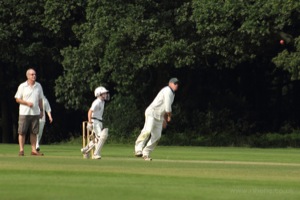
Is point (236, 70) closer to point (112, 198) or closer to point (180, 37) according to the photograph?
point (180, 37)

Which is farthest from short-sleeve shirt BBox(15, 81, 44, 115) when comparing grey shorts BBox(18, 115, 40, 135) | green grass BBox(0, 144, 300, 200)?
green grass BBox(0, 144, 300, 200)

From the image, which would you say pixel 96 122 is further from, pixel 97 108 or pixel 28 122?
pixel 28 122

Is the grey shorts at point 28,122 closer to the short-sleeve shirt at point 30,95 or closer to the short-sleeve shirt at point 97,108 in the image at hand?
the short-sleeve shirt at point 30,95

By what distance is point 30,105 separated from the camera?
2688 cm

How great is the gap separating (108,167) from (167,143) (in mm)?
25673

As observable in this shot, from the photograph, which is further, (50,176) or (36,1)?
(36,1)

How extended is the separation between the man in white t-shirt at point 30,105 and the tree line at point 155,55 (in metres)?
16.5

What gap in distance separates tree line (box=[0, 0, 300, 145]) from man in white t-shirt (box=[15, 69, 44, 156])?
16.5 m

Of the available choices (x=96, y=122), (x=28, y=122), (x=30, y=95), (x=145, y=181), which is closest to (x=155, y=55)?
(x=28, y=122)

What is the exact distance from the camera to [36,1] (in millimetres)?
49688

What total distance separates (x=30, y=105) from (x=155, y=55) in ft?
59.5

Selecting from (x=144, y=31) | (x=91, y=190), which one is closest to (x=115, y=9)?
(x=144, y=31)

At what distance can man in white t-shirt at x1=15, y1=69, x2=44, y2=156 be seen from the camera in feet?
88.3

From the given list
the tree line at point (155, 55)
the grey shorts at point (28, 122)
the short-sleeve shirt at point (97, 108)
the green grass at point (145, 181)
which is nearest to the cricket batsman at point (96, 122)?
the short-sleeve shirt at point (97, 108)
